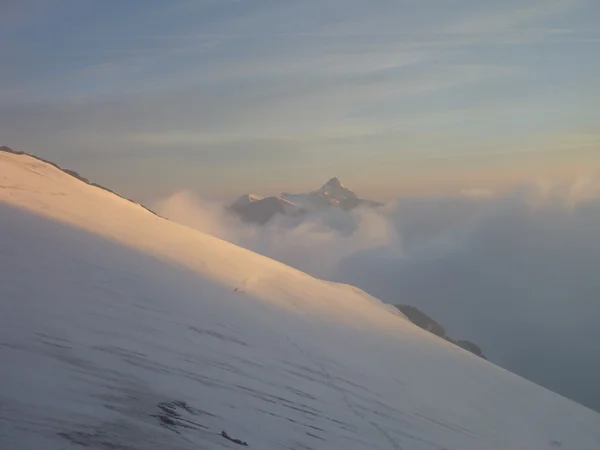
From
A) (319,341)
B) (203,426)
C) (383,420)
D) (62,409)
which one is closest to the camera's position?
(62,409)

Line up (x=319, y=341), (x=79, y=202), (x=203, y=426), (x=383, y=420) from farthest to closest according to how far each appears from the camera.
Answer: (x=79, y=202) → (x=319, y=341) → (x=383, y=420) → (x=203, y=426)

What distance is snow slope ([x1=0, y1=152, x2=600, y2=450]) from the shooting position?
6.38 meters

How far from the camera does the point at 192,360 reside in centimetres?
920

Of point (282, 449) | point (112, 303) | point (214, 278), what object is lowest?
point (282, 449)

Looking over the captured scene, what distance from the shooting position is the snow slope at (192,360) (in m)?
6.38

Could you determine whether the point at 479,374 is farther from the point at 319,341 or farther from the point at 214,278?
the point at 214,278

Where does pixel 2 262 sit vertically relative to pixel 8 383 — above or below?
above

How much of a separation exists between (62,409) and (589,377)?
7986 inches

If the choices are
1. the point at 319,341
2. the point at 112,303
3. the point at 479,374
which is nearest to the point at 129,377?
the point at 112,303

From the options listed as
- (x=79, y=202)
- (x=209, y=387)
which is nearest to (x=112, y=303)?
(x=209, y=387)

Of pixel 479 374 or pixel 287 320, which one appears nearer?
pixel 287 320

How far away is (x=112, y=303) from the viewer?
10234mm

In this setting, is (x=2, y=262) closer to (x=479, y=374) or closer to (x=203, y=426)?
(x=203, y=426)

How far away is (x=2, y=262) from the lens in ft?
32.4
